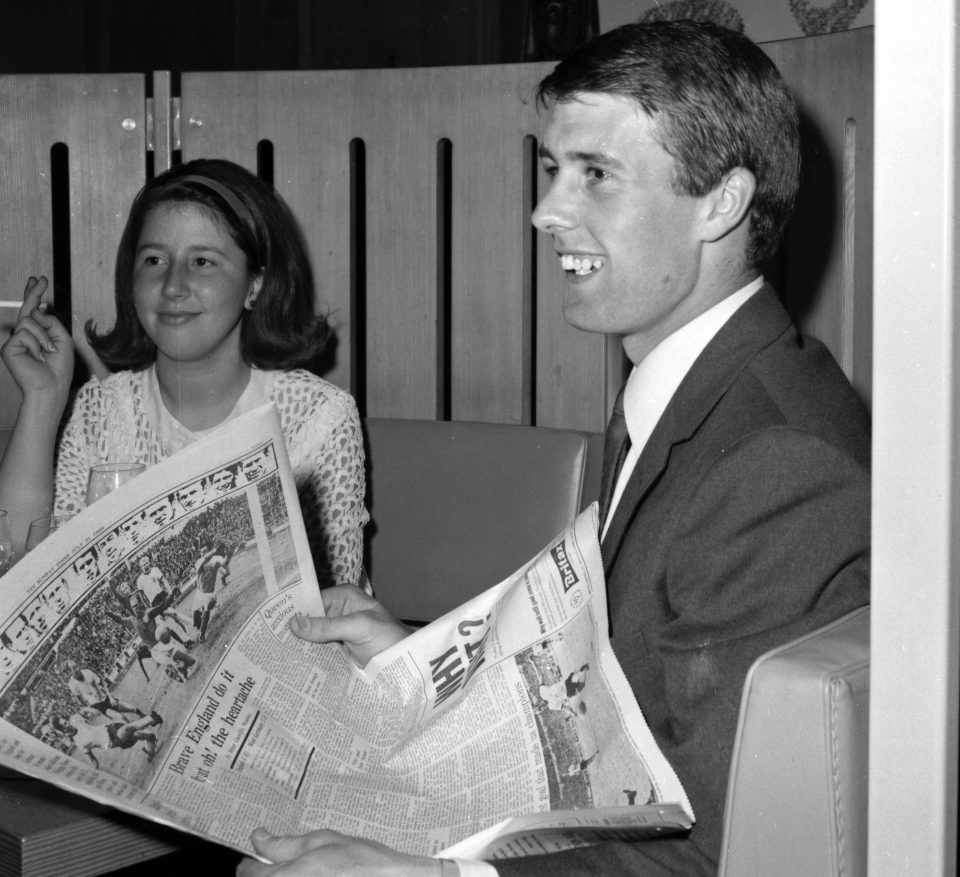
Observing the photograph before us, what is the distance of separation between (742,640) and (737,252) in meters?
0.38

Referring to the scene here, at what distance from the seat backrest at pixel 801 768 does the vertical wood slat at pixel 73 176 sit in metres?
1.59

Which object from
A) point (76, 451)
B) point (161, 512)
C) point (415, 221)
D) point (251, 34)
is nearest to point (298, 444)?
point (76, 451)

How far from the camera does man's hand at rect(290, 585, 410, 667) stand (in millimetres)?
872

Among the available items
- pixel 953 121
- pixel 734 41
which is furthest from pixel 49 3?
pixel 953 121

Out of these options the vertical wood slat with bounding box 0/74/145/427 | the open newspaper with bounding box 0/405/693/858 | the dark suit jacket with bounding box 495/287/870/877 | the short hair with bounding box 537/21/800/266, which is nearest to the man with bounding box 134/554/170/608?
the open newspaper with bounding box 0/405/693/858

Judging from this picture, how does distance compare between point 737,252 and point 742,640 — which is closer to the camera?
point 742,640

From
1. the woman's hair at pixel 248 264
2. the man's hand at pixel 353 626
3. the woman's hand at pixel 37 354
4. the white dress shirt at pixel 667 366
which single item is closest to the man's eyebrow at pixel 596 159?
the white dress shirt at pixel 667 366

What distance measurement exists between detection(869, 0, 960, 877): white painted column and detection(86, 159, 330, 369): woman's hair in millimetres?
1380

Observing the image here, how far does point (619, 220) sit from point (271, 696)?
1.46ft

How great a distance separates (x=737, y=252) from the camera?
0.97m

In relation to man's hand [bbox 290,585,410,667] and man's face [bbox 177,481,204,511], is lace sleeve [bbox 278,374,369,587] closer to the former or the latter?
man's hand [bbox 290,585,410,667]

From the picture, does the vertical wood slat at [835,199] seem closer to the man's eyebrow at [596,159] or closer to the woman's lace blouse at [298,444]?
the woman's lace blouse at [298,444]

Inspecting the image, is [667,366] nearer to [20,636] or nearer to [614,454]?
[614,454]

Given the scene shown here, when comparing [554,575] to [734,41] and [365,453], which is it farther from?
[365,453]
